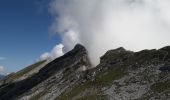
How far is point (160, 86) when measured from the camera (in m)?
90.8

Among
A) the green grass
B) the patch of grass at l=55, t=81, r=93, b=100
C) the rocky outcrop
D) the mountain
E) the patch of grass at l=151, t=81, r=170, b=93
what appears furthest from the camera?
the rocky outcrop

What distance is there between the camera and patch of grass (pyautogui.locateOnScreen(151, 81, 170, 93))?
289ft

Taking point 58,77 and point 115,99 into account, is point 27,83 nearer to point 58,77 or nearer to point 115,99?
point 58,77

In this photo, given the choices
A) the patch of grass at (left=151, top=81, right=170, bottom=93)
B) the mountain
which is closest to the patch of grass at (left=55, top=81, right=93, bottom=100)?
the mountain

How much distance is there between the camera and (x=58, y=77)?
159m

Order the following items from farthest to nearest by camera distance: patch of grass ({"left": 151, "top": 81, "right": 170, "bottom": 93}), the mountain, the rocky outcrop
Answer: the rocky outcrop < the mountain < patch of grass ({"left": 151, "top": 81, "right": 170, "bottom": 93})

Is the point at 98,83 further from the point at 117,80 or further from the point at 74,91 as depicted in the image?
the point at 74,91

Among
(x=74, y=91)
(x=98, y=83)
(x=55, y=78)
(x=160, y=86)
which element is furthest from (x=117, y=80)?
(x=55, y=78)

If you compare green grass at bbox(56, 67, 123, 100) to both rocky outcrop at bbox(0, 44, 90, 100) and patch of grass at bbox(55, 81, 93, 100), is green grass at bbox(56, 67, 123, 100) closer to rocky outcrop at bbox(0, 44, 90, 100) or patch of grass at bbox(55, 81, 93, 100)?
patch of grass at bbox(55, 81, 93, 100)

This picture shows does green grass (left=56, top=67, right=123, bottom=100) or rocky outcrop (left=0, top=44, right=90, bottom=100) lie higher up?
rocky outcrop (left=0, top=44, right=90, bottom=100)

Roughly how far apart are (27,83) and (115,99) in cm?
10231

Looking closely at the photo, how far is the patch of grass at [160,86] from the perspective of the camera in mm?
87981

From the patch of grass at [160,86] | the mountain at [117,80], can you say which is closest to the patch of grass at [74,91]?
the mountain at [117,80]

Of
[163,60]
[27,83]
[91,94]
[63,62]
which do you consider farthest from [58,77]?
[163,60]
